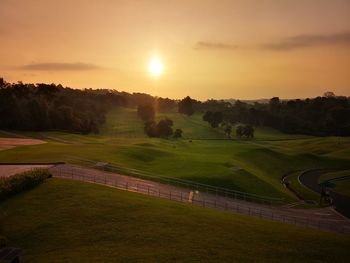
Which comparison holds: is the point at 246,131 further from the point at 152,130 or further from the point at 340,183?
the point at 340,183

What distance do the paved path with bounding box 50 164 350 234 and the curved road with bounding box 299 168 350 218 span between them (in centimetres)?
200

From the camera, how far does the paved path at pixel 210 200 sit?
146 ft

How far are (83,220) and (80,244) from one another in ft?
13.9

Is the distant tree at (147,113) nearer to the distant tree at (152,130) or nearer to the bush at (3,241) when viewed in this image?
the distant tree at (152,130)

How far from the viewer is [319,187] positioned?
70.9 meters

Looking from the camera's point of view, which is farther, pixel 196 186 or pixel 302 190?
pixel 302 190

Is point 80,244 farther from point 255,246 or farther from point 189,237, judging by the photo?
point 255,246

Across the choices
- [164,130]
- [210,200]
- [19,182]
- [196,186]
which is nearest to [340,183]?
[196,186]

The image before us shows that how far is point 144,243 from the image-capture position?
25.8m

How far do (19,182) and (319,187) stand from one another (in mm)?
54563

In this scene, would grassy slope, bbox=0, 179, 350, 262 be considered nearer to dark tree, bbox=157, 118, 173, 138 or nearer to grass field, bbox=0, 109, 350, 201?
grass field, bbox=0, 109, 350, 201

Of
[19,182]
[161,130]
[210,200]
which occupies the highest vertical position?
[161,130]

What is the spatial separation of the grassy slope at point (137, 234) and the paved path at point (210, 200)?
27.0ft

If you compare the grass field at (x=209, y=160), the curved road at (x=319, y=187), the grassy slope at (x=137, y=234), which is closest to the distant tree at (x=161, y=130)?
the grass field at (x=209, y=160)
